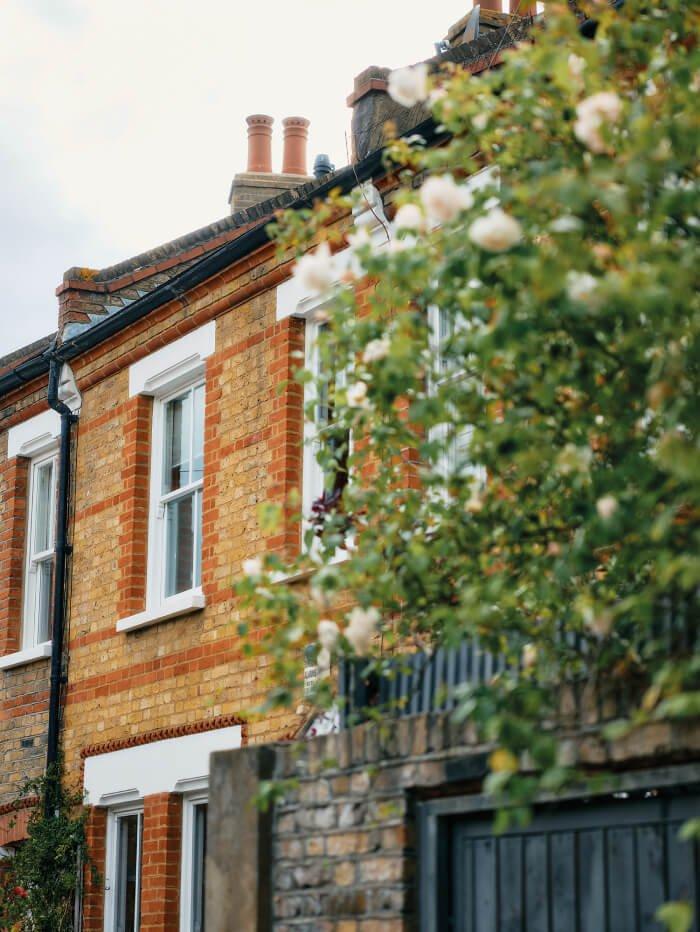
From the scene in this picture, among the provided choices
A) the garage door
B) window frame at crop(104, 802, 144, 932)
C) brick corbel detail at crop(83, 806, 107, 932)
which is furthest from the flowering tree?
brick corbel detail at crop(83, 806, 107, 932)

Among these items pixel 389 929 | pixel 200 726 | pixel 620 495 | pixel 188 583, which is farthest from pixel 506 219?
pixel 188 583

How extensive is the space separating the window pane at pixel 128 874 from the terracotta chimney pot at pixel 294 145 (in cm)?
1067

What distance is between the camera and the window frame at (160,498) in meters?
12.1

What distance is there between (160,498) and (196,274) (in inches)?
72.0

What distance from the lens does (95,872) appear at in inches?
470

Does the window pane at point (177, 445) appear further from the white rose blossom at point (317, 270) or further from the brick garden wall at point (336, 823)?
the white rose blossom at point (317, 270)

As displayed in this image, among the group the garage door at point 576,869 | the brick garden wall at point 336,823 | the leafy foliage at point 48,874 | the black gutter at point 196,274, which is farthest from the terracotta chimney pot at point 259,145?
the garage door at point 576,869

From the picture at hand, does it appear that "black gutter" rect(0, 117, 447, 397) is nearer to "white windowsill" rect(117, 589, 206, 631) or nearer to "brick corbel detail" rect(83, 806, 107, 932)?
"white windowsill" rect(117, 589, 206, 631)

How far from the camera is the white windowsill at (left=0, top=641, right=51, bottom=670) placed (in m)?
13.4

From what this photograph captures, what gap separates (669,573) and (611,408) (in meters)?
0.96

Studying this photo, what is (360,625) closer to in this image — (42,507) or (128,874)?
(128,874)

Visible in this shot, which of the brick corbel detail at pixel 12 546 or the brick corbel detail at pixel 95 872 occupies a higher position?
the brick corbel detail at pixel 12 546

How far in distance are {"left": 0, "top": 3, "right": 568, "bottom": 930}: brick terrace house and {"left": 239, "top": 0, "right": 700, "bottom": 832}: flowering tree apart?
469 centimetres

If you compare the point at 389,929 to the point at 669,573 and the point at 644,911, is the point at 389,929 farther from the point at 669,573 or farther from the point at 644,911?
the point at 669,573
